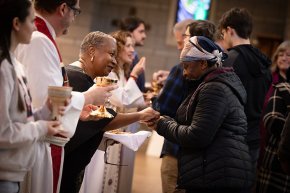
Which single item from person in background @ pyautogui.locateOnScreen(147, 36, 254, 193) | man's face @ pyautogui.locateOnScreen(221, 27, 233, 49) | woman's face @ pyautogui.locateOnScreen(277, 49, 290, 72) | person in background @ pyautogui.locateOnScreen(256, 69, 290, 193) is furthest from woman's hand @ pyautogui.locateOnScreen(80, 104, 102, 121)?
woman's face @ pyautogui.locateOnScreen(277, 49, 290, 72)

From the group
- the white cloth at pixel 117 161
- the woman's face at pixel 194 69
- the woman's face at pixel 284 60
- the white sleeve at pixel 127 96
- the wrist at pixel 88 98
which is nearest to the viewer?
the wrist at pixel 88 98

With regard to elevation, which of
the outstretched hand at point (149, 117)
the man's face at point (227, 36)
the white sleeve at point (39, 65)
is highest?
the man's face at point (227, 36)

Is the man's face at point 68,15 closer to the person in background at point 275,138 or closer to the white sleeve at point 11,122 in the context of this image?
the white sleeve at point 11,122

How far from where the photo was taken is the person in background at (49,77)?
203 centimetres

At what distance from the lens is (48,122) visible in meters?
1.83

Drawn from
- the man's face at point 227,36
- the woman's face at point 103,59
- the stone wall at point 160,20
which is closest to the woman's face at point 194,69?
the woman's face at point 103,59

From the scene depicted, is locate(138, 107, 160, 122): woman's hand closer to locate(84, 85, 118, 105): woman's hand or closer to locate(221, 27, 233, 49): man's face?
locate(84, 85, 118, 105): woman's hand

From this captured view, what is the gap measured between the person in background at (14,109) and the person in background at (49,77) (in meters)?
0.18

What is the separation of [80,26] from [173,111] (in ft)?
18.2

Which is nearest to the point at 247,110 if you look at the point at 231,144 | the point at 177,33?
the point at 231,144

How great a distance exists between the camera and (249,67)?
10.2ft

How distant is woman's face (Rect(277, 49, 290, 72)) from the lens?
3943 mm

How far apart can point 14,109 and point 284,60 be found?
2736mm

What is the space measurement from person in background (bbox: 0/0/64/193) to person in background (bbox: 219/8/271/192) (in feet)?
5.14
